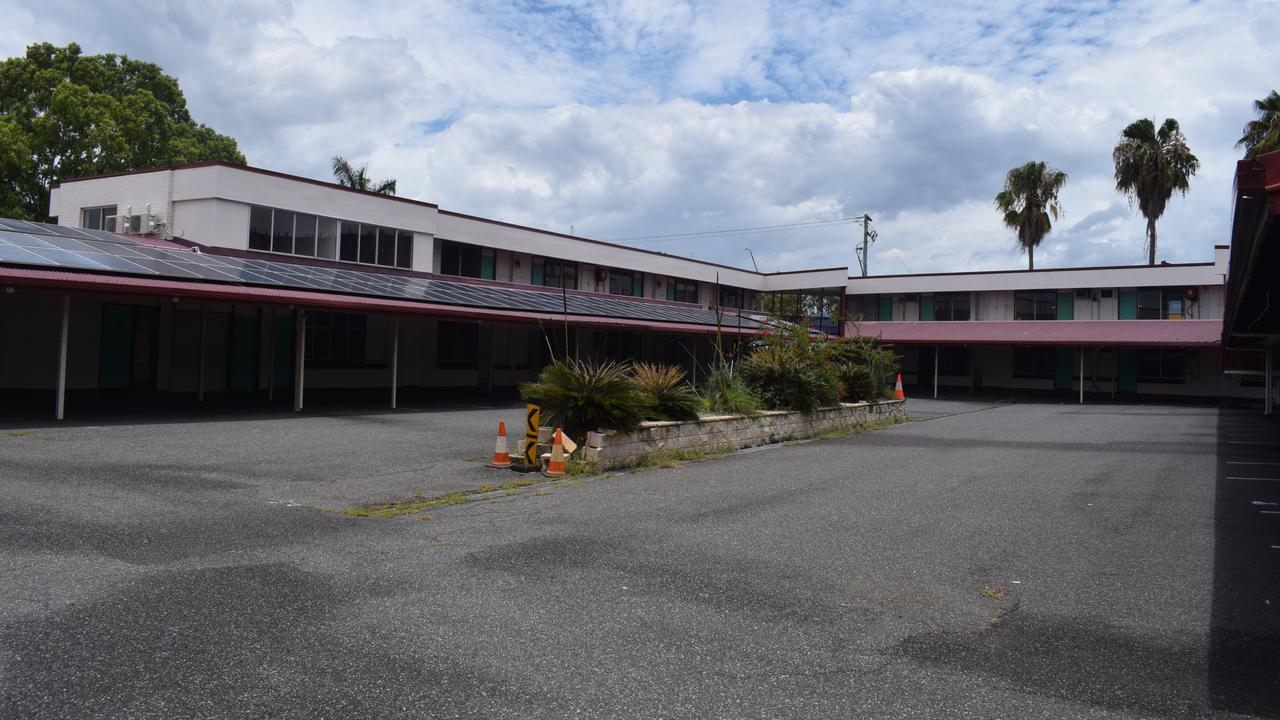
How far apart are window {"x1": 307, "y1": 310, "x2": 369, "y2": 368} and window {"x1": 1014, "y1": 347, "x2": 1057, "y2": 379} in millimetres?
29053

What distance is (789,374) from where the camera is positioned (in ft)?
57.5

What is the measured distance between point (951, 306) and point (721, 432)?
1157 inches

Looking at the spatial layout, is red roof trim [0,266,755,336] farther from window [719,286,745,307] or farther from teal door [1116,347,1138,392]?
teal door [1116,347,1138,392]

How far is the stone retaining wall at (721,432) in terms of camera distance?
12.3 metres

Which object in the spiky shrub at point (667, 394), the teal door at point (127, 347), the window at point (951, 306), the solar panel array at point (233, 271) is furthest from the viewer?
the window at point (951, 306)

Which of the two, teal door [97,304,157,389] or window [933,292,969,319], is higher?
window [933,292,969,319]

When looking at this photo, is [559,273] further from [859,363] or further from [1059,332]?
[1059,332]

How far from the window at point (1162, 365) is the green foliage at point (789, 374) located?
79.1 ft

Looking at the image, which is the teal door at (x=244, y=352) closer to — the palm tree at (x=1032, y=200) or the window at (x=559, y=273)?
the window at (x=559, y=273)

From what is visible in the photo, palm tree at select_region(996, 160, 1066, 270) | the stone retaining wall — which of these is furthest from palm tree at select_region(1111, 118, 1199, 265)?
the stone retaining wall

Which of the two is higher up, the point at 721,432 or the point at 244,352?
the point at 244,352

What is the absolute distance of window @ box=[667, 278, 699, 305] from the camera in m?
40.5

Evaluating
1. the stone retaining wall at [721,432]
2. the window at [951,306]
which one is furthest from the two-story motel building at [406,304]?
the stone retaining wall at [721,432]

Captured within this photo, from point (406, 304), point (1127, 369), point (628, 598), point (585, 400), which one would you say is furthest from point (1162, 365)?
point (628, 598)
